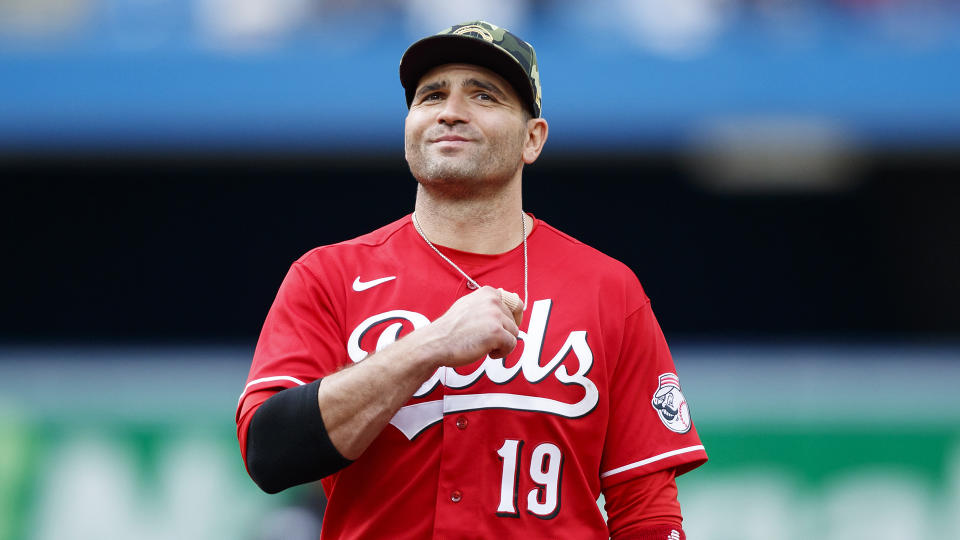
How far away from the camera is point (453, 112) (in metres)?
2.46

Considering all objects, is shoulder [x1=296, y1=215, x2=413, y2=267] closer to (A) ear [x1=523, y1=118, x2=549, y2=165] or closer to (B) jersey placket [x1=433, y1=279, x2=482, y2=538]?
(A) ear [x1=523, y1=118, x2=549, y2=165]

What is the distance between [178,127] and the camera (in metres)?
7.65

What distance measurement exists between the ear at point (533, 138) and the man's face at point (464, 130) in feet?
0.21

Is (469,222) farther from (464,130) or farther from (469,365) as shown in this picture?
(469,365)

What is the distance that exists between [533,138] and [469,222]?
279 mm

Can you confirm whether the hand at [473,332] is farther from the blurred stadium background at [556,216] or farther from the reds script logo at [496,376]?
the blurred stadium background at [556,216]

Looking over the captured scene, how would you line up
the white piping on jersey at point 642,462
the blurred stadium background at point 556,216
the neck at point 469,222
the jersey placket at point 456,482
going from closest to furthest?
the jersey placket at point 456,482, the white piping on jersey at point 642,462, the neck at point 469,222, the blurred stadium background at point 556,216

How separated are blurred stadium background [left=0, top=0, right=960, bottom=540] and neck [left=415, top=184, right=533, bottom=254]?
385 cm

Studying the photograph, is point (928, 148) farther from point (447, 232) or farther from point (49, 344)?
point (49, 344)

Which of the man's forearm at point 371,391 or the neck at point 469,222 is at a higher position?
the neck at point 469,222

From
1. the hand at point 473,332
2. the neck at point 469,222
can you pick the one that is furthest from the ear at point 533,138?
the hand at point 473,332

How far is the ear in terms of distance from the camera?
2.63m

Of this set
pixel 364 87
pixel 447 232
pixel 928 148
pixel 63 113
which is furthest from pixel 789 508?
pixel 63 113

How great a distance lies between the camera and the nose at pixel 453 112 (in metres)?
2.45
